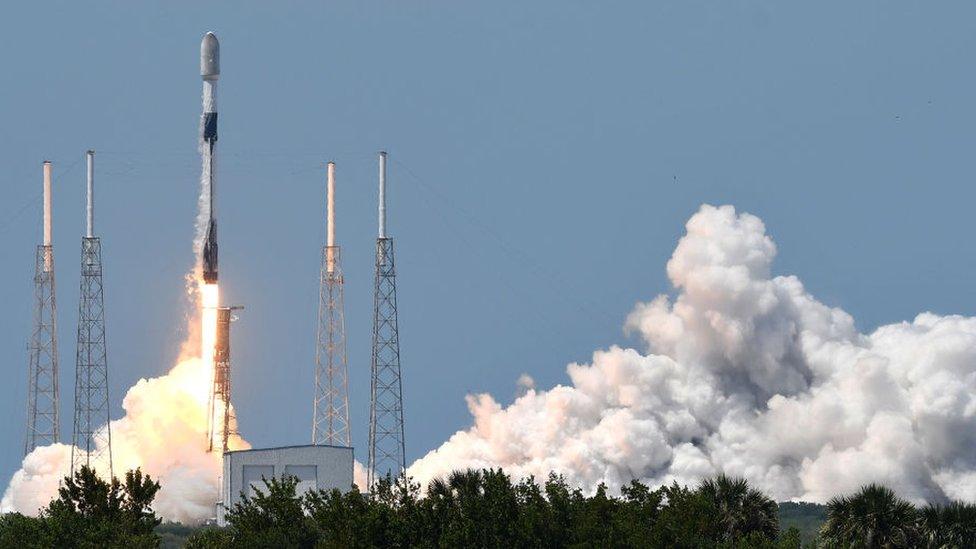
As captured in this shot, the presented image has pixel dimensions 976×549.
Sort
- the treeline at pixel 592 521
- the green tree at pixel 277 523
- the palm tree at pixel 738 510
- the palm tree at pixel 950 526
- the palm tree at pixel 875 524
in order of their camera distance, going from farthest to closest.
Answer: the green tree at pixel 277 523, the palm tree at pixel 738 510, the treeline at pixel 592 521, the palm tree at pixel 875 524, the palm tree at pixel 950 526

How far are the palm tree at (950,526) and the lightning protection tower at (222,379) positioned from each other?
225 ft

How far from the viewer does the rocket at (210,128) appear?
505ft

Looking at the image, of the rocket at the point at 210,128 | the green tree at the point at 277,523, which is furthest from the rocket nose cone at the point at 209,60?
the green tree at the point at 277,523

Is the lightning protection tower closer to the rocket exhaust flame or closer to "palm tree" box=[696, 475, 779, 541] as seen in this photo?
the rocket exhaust flame

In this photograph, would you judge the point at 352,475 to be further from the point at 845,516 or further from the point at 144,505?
the point at 845,516

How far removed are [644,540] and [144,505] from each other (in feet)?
85.7

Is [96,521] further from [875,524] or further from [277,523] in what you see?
[875,524]

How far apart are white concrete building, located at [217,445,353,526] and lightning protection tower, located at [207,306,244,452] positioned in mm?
4270

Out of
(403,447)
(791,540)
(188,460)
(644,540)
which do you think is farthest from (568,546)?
(188,460)

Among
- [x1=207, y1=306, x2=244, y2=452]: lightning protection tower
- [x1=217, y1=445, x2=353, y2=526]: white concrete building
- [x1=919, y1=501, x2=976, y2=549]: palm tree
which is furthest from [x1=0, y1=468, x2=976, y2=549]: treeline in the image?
[x1=207, y1=306, x2=244, y2=452]: lightning protection tower

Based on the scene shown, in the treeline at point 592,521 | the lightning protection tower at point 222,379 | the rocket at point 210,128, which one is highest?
the rocket at point 210,128

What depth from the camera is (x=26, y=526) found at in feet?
385

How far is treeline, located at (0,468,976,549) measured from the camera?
94.5 meters

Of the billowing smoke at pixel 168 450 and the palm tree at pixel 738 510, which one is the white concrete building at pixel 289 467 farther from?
the palm tree at pixel 738 510
